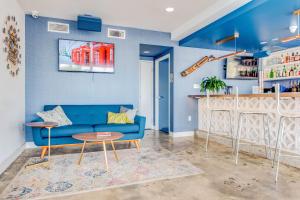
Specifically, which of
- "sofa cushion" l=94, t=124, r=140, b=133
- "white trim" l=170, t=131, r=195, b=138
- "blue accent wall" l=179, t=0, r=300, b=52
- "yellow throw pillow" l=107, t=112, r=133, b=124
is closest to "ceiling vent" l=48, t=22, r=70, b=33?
"yellow throw pillow" l=107, t=112, r=133, b=124

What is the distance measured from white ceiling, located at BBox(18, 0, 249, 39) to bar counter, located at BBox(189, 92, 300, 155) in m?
1.57

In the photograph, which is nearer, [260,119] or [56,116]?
[260,119]

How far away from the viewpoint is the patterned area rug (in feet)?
7.07

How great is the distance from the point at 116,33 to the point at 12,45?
2.05m

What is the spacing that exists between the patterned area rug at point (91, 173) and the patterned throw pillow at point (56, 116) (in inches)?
25.0

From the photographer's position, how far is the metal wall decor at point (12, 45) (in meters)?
2.90

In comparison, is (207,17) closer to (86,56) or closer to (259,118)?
(259,118)

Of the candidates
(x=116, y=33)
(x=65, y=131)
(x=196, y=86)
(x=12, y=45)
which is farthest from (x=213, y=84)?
(x=12, y=45)

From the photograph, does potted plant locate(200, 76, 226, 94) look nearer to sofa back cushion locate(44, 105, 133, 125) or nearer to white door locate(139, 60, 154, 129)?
white door locate(139, 60, 154, 129)

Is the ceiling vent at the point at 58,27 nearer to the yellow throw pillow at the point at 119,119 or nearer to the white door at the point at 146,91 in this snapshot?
the yellow throw pillow at the point at 119,119

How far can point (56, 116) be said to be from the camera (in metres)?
3.69

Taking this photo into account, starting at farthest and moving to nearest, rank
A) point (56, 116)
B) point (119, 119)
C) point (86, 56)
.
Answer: point (86, 56), point (119, 119), point (56, 116)

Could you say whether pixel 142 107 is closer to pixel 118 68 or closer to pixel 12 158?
pixel 118 68

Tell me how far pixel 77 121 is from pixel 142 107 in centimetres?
240
